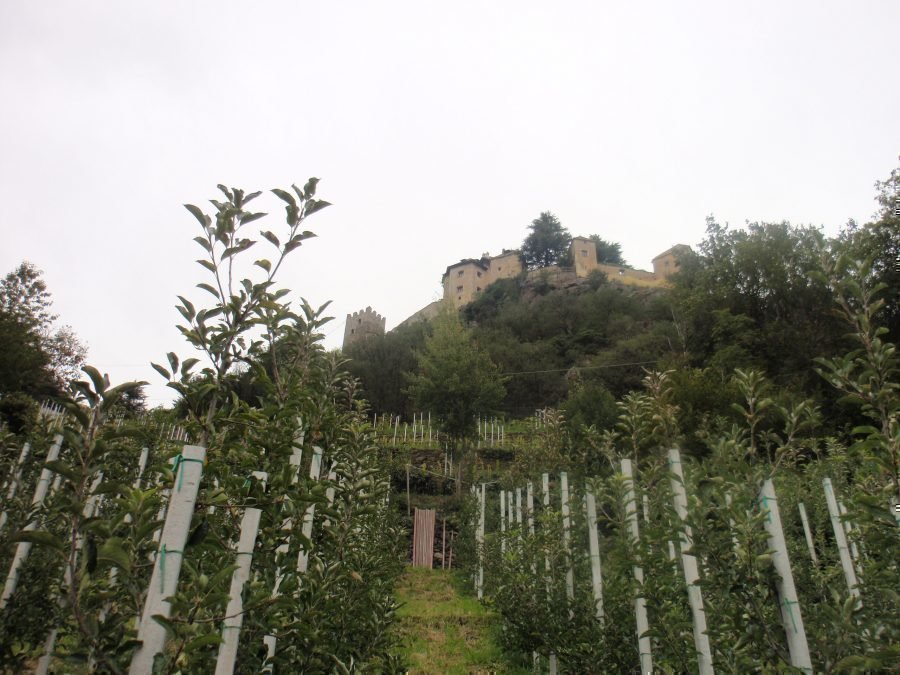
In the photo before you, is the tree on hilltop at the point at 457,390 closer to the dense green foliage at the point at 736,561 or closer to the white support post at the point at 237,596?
the dense green foliage at the point at 736,561

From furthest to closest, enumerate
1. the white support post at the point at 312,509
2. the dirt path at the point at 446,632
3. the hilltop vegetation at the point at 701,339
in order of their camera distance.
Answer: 1. the hilltop vegetation at the point at 701,339
2. the dirt path at the point at 446,632
3. the white support post at the point at 312,509

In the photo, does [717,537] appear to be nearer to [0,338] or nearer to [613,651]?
[613,651]

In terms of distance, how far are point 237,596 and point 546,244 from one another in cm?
5970

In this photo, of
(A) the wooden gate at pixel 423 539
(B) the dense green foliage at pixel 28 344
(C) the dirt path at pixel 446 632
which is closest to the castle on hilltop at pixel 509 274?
(B) the dense green foliage at pixel 28 344

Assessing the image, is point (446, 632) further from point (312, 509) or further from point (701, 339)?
point (701, 339)

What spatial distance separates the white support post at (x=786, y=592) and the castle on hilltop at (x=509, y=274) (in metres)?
42.4

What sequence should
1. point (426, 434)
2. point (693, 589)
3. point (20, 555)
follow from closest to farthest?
1. point (693, 589)
2. point (20, 555)
3. point (426, 434)

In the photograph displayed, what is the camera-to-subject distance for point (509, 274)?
5909 centimetres

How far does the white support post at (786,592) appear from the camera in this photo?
68.4 inches

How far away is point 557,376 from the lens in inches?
1249

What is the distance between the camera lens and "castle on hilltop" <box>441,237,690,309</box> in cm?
5300

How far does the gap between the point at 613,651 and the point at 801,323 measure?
23.7 m

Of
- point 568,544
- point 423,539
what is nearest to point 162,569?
point 568,544

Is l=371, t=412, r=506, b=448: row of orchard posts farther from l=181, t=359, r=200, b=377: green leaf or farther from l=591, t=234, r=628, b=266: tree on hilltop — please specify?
l=591, t=234, r=628, b=266: tree on hilltop
